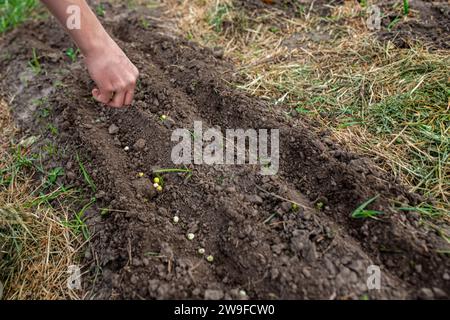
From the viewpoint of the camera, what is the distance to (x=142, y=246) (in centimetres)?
204

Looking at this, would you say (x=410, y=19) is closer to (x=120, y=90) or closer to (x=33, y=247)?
(x=120, y=90)

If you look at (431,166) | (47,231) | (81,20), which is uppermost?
(81,20)

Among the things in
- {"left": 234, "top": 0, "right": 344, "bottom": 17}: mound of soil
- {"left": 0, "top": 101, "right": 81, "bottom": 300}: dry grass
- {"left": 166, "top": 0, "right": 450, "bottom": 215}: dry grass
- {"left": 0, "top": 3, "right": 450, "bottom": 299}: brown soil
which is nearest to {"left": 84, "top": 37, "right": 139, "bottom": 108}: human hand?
{"left": 0, "top": 3, "right": 450, "bottom": 299}: brown soil

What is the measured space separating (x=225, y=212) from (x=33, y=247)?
101 cm

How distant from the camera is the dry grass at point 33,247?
207 centimetres

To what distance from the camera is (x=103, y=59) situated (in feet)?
6.22

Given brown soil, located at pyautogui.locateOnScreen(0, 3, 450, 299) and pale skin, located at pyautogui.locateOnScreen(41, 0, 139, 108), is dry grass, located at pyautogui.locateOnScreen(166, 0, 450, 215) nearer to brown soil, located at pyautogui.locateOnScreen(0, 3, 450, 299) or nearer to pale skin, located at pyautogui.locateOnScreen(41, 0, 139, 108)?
brown soil, located at pyautogui.locateOnScreen(0, 3, 450, 299)

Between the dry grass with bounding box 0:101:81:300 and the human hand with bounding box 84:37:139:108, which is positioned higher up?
the human hand with bounding box 84:37:139:108

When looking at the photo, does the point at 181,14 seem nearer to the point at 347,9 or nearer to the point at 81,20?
the point at 347,9

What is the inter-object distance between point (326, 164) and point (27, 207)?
1661mm

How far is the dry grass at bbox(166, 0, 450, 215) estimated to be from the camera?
7.79 ft

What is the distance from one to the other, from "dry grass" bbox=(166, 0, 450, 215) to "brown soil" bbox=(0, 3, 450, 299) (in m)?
0.17

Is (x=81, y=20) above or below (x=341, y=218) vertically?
above
